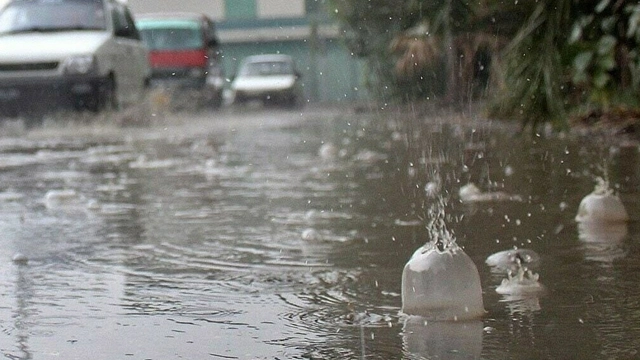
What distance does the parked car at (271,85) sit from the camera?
25.9 metres

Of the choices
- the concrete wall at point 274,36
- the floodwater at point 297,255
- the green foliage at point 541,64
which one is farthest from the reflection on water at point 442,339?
the concrete wall at point 274,36

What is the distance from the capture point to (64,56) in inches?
514

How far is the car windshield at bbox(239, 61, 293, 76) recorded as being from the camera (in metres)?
27.0

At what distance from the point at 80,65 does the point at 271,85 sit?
43.2ft

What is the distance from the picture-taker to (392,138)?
10406 mm

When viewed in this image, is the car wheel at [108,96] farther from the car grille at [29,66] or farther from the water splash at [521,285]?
the water splash at [521,285]

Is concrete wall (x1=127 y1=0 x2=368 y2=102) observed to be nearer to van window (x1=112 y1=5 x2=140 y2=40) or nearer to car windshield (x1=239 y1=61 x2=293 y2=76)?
car windshield (x1=239 y1=61 x2=293 y2=76)

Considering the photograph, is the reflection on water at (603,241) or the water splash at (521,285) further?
the reflection on water at (603,241)

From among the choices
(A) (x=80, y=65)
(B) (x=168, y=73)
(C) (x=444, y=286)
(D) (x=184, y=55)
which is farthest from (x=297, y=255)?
(D) (x=184, y=55)

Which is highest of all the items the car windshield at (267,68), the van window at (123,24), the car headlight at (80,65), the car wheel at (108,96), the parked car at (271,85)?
the van window at (123,24)

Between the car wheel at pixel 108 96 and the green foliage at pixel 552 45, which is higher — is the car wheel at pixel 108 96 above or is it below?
below

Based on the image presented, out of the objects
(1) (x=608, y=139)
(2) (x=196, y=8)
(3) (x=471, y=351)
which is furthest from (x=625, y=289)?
(2) (x=196, y=8)

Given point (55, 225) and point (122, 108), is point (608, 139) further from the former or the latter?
point (122, 108)

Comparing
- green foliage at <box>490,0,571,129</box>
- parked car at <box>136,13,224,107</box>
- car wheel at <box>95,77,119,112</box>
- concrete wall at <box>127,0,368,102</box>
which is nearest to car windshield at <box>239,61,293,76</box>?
parked car at <box>136,13,224,107</box>
